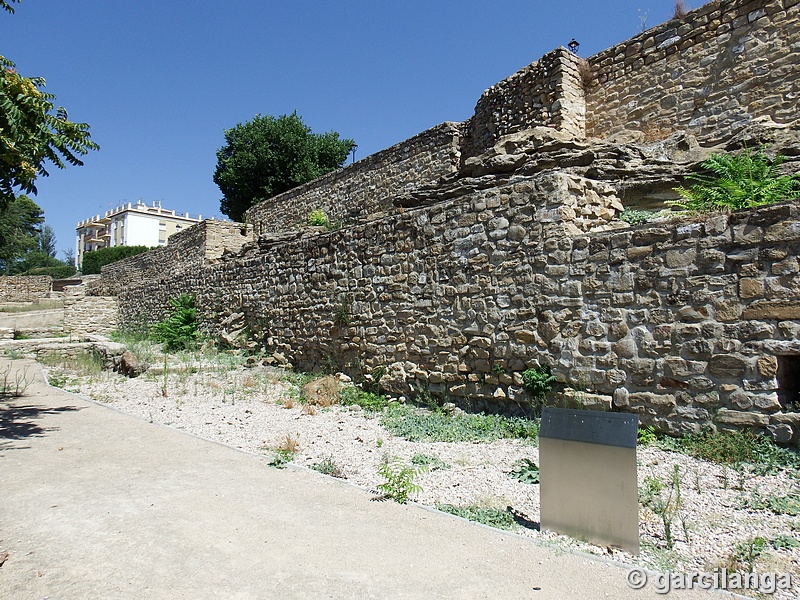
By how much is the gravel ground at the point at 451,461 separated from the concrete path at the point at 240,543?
1.46 ft

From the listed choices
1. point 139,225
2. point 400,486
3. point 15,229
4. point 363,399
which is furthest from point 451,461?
point 139,225

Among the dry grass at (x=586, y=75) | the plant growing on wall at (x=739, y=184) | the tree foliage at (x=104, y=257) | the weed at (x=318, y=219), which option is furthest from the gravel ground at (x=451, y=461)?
the tree foliage at (x=104, y=257)

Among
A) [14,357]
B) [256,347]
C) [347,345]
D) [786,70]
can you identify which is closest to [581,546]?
[347,345]

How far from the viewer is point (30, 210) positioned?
164 ft

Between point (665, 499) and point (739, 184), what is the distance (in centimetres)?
370

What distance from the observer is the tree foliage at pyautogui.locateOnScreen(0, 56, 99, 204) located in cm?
578

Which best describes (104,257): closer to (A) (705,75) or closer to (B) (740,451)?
(A) (705,75)

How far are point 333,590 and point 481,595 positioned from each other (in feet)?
2.62

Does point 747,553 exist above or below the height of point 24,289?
below

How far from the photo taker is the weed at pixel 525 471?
5030 mm

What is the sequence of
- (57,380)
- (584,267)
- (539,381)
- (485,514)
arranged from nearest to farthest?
(485,514)
(584,267)
(539,381)
(57,380)

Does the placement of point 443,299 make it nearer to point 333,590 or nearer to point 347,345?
point 347,345

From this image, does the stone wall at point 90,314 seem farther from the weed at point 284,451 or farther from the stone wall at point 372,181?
the weed at point 284,451

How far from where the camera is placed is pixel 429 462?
5.61m
